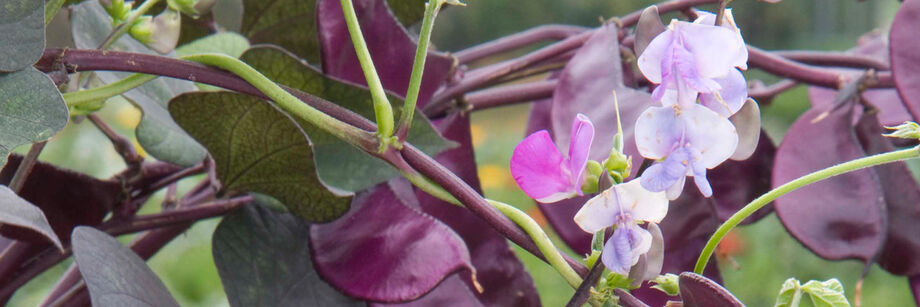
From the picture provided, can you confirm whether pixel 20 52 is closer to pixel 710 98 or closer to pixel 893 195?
pixel 710 98

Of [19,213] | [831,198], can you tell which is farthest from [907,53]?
[19,213]

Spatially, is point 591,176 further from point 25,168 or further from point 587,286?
point 25,168

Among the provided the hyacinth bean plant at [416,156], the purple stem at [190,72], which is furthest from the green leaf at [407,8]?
the purple stem at [190,72]

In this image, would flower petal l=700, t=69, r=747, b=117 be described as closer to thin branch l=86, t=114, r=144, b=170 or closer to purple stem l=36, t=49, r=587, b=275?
purple stem l=36, t=49, r=587, b=275

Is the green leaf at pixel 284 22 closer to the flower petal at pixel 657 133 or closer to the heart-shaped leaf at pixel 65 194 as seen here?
the heart-shaped leaf at pixel 65 194

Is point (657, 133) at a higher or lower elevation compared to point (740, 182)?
higher

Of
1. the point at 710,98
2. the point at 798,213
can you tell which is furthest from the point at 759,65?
the point at 710,98

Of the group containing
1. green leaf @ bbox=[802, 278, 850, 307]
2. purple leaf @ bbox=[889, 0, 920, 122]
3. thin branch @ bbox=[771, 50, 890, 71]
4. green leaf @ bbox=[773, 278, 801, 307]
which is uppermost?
green leaf @ bbox=[802, 278, 850, 307]

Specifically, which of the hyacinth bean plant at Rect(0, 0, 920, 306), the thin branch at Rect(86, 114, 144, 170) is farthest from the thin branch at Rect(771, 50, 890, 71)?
the thin branch at Rect(86, 114, 144, 170)
